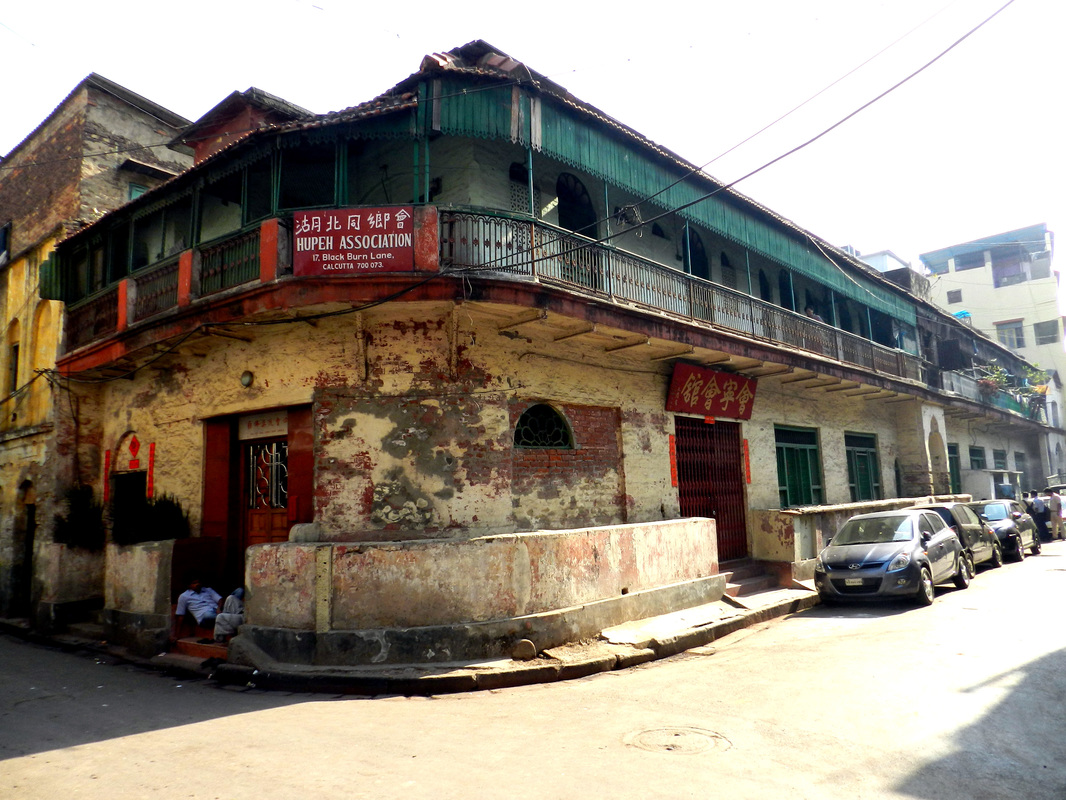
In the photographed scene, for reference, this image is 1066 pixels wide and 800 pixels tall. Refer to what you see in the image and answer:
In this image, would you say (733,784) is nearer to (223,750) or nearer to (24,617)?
(223,750)

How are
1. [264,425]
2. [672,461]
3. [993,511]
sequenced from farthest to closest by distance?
1. [993,511]
2. [672,461]
3. [264,425]

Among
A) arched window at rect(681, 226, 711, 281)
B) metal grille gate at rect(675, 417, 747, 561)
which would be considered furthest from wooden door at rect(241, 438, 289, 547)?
arched window at rect(681, 226, 711, 281)

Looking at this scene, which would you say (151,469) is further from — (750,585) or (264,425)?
(750,585)

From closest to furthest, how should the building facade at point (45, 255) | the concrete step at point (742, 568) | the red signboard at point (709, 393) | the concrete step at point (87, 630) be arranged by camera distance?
the concrete step at point (87, 630), the red signboard at point (709, 393), the concrete step at point (742, 568), the building facade at point (45, 255)

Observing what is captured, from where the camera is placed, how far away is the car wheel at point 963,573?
12641mm

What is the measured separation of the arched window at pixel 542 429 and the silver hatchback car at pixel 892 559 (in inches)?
197

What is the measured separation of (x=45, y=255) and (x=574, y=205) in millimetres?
11777

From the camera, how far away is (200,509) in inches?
451

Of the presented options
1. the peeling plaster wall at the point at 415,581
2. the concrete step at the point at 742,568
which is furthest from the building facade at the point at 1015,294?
the peeling plaster wall at the point at 415,581

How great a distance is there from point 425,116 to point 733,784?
8255mm

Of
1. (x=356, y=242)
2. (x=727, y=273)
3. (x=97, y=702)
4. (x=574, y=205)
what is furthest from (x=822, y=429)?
(x=97, y=702)

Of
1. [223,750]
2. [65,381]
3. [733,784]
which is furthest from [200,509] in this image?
[733,784]

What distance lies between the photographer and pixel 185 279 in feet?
35.1

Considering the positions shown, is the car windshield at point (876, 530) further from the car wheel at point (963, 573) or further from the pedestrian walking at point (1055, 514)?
the pedestrian walking at point (1055, 514)
